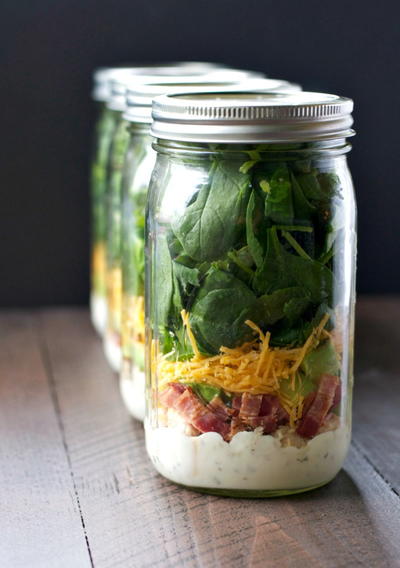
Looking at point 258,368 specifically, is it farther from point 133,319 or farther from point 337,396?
point 133,319

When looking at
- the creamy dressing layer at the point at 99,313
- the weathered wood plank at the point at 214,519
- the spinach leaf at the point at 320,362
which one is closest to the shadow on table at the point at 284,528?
the weathered wood plank at the point at 214,519

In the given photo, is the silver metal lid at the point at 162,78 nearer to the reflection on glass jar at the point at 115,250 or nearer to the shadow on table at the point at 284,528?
the reflection on glass jar at the point at 115,250

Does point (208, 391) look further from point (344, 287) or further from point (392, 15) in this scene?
point (392, 15)

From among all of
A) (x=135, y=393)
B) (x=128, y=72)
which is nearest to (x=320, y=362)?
(x=135, y=393)

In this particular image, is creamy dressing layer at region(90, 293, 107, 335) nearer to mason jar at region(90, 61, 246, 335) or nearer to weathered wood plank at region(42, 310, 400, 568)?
mason jar at region(90, 61, 246, 335)

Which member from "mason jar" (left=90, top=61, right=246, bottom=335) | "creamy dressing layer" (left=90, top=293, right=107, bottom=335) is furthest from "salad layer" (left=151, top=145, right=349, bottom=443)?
"creamy dressing layer" (left=90, top=293, right=107, bottom=335)

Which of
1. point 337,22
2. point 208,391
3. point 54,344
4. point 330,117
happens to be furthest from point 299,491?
point 337,22
